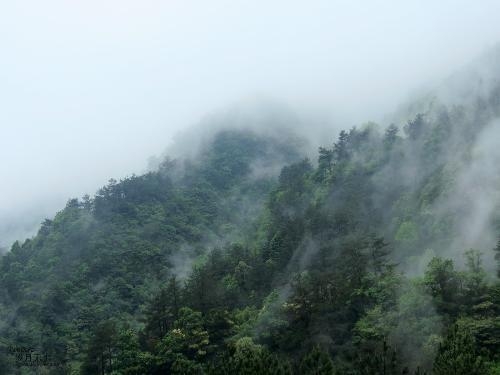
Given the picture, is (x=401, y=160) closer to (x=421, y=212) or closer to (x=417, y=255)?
(x=421, y=212)

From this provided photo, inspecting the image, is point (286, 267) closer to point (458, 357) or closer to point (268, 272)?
point (268, 272)

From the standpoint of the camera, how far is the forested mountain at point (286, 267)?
47562 millimetres

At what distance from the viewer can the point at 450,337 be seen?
38.1 meters

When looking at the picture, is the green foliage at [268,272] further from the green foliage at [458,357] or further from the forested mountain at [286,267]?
the forested mountain at [286,267]

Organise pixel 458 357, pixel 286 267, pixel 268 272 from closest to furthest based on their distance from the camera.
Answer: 1. pixel 458 357
2. pixel 268 272
3. pixel 286 267

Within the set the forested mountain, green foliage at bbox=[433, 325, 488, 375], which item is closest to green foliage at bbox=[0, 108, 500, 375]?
green foliage at bbox=[433, 325, 488, 375]

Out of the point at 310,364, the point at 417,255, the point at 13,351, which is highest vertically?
the point at 13,351

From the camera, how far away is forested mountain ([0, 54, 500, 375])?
47.6m

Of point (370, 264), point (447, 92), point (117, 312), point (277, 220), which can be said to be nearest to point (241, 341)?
point (370, 264)

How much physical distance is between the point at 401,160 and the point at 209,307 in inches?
1963

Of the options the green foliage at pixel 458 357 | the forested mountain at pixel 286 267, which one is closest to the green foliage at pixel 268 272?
the green foliage at pixel 458 357

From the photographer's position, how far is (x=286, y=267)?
2995 inches

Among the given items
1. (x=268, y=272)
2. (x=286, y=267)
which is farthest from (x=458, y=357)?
(x=286, y=267)

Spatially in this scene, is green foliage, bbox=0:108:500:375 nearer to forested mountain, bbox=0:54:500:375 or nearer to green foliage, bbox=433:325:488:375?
green foliage, bbox=433:325:488:375
